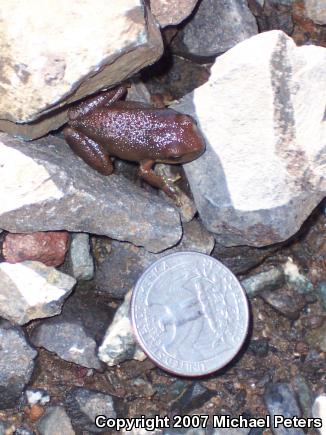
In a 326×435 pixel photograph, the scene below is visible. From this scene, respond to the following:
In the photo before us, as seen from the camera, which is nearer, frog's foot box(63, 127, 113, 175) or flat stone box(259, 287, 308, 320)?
frog's foot box(63, 127, 113, 175)

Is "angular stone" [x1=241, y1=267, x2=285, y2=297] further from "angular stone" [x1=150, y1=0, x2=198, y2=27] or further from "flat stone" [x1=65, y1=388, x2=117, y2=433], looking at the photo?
"angular stone" [x1=150, y1=0, x2=198, y2=27]

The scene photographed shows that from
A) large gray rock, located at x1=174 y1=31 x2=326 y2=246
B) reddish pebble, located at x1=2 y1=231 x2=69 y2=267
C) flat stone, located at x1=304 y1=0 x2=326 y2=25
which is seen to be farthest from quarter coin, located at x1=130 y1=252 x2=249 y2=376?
flat stone, located at x1=304 y1=0 x2=326 y2=25

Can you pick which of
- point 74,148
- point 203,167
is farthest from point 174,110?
point 74,148

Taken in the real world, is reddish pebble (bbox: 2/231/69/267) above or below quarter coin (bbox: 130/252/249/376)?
above

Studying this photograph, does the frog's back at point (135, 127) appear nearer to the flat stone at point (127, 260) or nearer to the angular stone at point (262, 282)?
the flat stone at point (127, 260)

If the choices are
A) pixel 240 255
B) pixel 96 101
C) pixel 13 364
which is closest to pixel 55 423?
pixel 13 364

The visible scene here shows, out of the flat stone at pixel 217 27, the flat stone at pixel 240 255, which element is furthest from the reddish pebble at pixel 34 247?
the flat stone at pixel 217 27

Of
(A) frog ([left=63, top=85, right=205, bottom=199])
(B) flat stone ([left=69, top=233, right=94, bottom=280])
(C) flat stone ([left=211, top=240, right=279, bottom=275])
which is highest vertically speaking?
(A) frog ([left=63, top=85, right=205, bottom=199])

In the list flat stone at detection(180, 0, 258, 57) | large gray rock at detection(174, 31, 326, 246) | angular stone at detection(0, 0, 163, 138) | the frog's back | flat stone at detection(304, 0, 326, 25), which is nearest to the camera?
angular stone at detection(0, 0, 163, 138)
